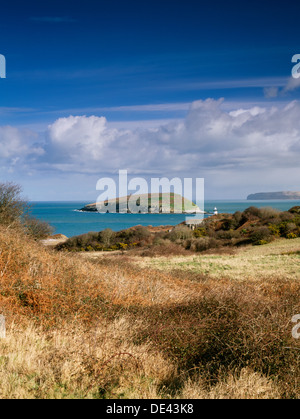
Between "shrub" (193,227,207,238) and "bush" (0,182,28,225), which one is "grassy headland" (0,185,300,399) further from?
"shrub" (193,227,207,238)

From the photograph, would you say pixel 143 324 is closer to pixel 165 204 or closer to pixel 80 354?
pixel 80 354

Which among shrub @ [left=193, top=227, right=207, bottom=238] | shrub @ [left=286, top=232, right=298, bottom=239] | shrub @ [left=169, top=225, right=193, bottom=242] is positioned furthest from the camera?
shrub @ [left=193, top=227, right=207, bottom=238]

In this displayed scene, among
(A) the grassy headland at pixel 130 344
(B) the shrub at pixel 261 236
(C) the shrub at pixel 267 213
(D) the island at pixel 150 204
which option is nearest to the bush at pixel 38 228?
(A) the grassy headland at pixel 130 344

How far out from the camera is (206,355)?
568cm

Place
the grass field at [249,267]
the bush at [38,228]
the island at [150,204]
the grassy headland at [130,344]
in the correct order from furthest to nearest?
the island at [150,204] < the bush at [38,228] < the grass field at [249,267] < the grassy headland at [130,344]

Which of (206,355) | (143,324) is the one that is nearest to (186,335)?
(206,355)

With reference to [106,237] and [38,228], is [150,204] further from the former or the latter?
[38,228]

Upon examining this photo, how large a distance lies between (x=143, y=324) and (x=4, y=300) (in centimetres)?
321

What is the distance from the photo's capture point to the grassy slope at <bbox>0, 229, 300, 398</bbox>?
4.34 meters

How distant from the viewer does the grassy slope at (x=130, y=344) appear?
14.3ft

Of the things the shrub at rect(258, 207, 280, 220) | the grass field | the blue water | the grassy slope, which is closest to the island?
the blue water

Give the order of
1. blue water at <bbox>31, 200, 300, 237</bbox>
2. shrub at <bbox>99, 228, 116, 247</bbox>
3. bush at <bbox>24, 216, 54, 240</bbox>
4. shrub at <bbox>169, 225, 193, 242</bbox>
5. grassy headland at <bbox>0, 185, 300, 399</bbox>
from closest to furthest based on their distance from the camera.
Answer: grassy headland at <bbox>0, 185, 300, 399</bbox> < bush at <bbox>24, 216, 54, 240</bbox> < shrub at <bbox>169, 225, 193, 242</bbox> < shrub at <bbox>99, 228, 116, 247</bbox> < blue water at <bbox>31, 200, 300, 237</bbox>

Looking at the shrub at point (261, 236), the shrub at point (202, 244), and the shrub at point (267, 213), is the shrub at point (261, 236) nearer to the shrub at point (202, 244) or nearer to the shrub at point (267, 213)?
the shrub at point (202, 244)

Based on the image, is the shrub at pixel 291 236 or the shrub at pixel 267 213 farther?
the shrub at pixel 267 213
